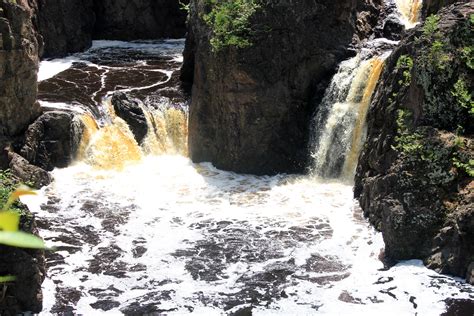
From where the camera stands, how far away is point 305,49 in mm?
12578

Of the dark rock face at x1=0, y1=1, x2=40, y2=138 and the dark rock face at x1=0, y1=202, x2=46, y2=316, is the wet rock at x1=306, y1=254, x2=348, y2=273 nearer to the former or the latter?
the dark rock face at x1=0, y1=202, x2=46, y2=316

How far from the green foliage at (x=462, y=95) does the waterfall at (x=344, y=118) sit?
10.1ft

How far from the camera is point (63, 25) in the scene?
19.9 meters

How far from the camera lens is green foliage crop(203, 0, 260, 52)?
12227 mm

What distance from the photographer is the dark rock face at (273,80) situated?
40.4ft

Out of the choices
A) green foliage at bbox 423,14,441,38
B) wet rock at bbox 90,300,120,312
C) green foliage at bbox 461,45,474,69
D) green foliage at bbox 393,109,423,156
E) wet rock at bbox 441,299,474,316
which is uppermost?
green foliage at bbox 423,14,441,38

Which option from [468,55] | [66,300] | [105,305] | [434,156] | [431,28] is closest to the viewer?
[105,305]

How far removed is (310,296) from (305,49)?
6.36 m

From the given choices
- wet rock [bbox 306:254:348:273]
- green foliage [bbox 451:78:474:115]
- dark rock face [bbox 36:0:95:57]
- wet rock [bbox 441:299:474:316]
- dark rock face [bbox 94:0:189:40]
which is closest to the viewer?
wet rock [bbox 441:299:474:316]

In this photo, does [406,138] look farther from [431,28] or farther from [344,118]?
[344,118]

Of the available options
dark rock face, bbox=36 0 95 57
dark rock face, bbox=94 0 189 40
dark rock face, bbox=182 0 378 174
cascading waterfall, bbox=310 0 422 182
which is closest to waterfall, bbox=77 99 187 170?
dark rock face, bbox=182 0 378 174

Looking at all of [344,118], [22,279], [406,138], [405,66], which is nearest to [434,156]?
[406,138]

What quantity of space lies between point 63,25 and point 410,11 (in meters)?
11.3

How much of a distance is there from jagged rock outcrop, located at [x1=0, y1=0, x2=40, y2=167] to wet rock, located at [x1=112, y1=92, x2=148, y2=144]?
2.03 metres
